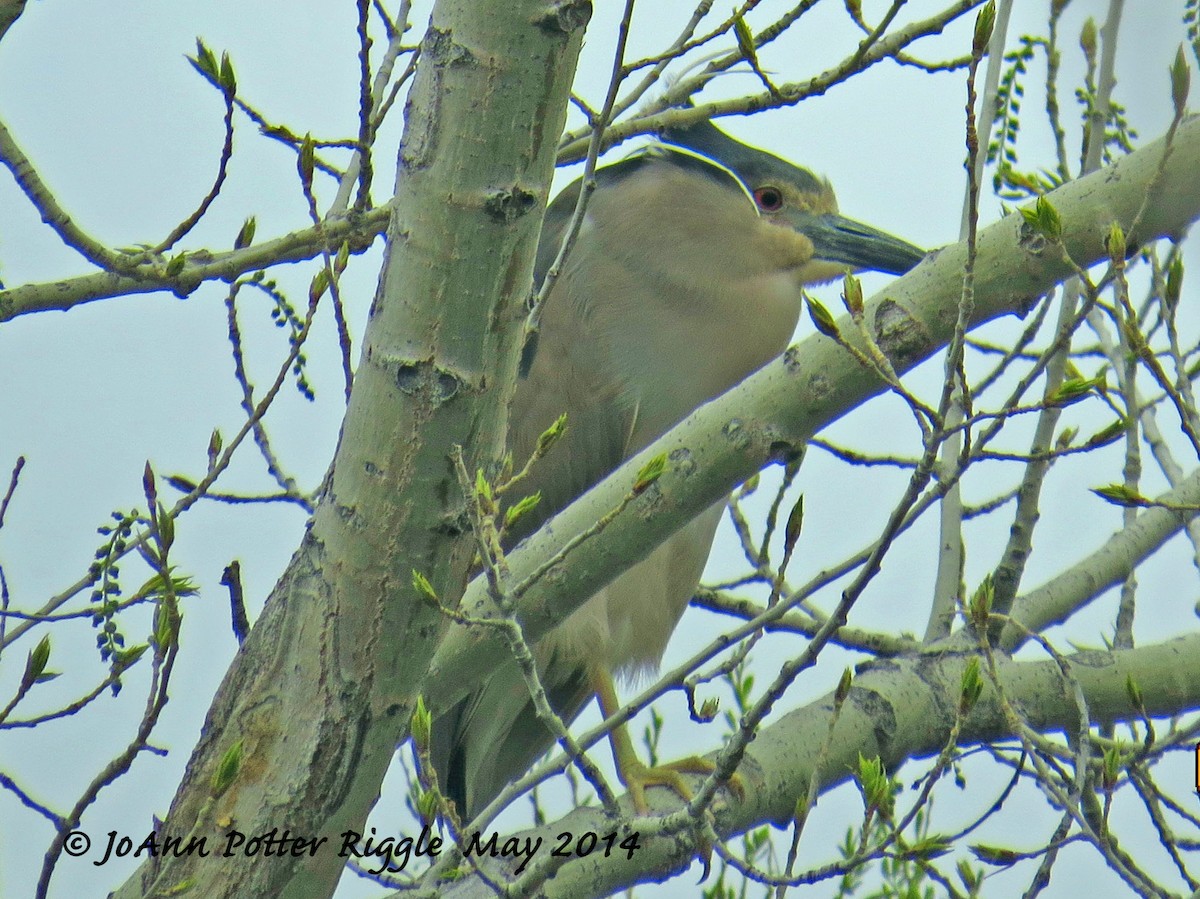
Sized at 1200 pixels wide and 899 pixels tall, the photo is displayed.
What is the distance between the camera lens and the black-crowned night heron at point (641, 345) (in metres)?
2.35

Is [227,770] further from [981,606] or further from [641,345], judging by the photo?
[641,345]

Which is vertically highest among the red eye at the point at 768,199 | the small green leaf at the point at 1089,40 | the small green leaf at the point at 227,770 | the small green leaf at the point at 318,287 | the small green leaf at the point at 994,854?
the red eye at the point at 768,199

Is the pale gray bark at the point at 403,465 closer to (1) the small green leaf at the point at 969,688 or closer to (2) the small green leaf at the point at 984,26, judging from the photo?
(2) the small green leaf at the point at 984,26

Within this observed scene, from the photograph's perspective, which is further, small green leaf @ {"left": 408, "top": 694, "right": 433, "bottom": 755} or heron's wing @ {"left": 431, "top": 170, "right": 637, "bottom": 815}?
heron's wing @ {"left": 431, "top": 170, "right": 637, "bottom": 815}

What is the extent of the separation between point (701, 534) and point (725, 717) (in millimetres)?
501

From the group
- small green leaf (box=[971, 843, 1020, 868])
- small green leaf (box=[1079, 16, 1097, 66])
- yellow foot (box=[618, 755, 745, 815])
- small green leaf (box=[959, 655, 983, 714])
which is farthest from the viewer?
small green leaf (box=[1079, 16, 1097, 66])

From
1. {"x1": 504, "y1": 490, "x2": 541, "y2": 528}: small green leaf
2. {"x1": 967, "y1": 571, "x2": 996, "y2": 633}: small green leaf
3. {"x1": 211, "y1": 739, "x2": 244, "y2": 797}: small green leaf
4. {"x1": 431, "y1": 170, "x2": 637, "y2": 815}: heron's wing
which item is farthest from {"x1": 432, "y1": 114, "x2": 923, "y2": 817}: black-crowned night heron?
{"x1": 211, "y1": 739, "x2": 244, "y2": 797}: small green leaf

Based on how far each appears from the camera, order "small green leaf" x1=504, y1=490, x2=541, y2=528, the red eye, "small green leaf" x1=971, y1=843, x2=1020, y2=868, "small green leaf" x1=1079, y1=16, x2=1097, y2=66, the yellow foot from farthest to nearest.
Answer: the red eye < "small green leaf" x1=1079, y1=16, x2=1097, y2=66 < the yellow foot < "small green leaf" x1=971, y1=843, x2=1020, y2=868 < "small green leaf" x1=504, y1=490, x2=541, y2=528

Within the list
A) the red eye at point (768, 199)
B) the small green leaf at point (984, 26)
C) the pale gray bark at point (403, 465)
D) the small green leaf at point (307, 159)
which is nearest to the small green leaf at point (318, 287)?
the small green leaf at point (307, 159)

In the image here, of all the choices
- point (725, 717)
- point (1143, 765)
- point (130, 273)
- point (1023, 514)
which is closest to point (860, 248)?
point (1023, 514)

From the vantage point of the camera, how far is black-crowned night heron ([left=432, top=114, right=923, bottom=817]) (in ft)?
7.70

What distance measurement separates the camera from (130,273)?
156cm

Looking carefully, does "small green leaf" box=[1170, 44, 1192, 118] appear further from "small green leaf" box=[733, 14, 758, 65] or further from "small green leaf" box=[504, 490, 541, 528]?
"small green leaf" box=[504, 490, 541, 528]

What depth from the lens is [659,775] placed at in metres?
2.16
